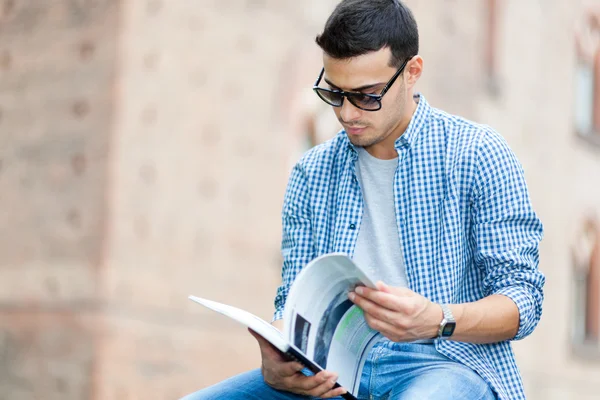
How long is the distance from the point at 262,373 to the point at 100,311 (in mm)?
5970

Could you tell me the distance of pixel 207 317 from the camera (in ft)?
29.3

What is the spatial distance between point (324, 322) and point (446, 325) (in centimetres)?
29

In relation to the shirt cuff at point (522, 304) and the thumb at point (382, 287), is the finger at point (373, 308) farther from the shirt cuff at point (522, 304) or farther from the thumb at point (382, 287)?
the shirt cuff at point (522, 304)

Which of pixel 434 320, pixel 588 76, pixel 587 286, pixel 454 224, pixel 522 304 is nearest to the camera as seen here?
pixel 434 320

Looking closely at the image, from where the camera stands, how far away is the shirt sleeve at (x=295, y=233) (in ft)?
9.16

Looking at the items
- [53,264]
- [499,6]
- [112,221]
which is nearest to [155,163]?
[112,221]

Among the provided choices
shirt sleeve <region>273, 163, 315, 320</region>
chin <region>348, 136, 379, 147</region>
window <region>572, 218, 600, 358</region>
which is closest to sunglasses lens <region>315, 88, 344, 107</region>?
chin <region>348, 136, 379, 147</region>

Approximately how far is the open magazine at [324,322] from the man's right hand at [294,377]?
0.10 feet

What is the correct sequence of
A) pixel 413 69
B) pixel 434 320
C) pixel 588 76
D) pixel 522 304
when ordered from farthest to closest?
pixel 588 76, pixel 413 69, pixel 522 304, pixel 434 320

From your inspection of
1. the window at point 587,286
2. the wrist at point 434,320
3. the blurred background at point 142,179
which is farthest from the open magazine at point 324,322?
the window at point 587,286

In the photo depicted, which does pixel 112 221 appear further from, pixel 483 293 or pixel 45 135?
pixel 483 293

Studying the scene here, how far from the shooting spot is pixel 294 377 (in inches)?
92.9

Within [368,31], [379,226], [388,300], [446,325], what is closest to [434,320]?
[446,325]

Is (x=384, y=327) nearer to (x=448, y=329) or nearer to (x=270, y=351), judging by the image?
(x=448, y=329)
